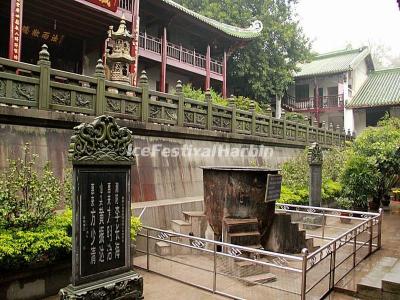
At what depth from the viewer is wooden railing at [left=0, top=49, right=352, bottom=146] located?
296 inches

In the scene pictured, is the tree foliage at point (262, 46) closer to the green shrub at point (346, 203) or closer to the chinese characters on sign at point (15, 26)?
the green shrub at point (346, 203)

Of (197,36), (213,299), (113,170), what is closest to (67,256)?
(113,170)

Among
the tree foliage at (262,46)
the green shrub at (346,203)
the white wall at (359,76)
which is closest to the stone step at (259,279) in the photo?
the green shrub at (346,203)

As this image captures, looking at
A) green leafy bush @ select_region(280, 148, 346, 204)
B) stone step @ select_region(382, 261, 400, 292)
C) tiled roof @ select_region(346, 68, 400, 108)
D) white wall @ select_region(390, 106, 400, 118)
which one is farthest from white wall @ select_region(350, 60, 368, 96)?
stone step @ select_region(382, 261, 400, 292)

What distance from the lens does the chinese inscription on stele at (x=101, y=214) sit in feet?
14.3

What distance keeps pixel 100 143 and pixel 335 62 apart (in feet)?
109

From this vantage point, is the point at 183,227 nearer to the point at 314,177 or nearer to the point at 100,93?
the point at 100,93

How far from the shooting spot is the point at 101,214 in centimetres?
463

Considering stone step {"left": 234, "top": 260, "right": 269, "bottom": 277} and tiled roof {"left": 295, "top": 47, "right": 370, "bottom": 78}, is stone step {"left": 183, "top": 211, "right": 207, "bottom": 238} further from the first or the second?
tiled roof {"left": 295, "top": 47, "right": 370, "bottom": 78}

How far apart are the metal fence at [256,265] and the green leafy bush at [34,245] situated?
1.67 metres

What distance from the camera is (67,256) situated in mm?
5512

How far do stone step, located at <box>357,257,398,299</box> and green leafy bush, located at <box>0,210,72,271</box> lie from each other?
4.71 meters

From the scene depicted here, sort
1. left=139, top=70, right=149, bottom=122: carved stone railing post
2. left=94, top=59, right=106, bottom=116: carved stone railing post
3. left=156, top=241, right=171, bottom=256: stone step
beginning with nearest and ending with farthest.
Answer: left=156, top=241, right=171, bottom=256: stone step, left=94, top=59, right=106, bottom=116: carved stone railing post, left=139, top=70, right=149, bottom=122: carved stone railing post

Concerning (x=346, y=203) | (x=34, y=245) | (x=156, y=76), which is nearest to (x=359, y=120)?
(x=156, y=76)
